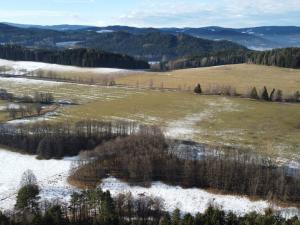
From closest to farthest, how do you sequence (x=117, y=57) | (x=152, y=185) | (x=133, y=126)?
(x=152, y=185), (x=133, y=126), (x=117, y=57)

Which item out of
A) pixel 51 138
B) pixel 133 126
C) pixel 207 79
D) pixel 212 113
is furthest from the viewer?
pixel 207 79

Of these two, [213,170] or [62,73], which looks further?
[62,73]

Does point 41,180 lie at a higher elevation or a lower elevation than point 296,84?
lower

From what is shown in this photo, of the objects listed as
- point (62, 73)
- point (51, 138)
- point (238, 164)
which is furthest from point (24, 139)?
point (62, 73)

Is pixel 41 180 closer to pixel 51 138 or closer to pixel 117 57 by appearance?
pixel 51 138

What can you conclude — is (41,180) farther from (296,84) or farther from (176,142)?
(296,84)

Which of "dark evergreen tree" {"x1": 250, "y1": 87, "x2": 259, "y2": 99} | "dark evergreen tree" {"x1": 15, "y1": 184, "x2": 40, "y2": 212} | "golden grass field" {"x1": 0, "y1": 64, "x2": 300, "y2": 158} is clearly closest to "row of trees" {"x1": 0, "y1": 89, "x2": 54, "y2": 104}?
"golden grass field" {"x1": 0, "y1": 64, "x2": 300, "y2": 158}

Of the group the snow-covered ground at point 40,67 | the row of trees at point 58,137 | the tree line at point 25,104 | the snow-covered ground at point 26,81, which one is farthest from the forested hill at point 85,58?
the row of trees at point 58,137
